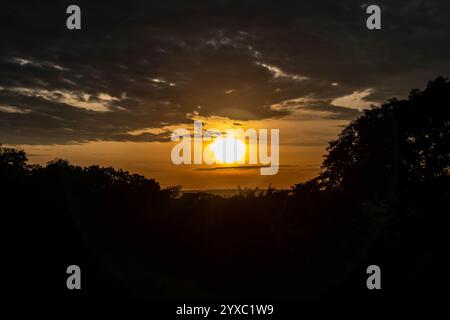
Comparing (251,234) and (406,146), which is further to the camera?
(406,146)

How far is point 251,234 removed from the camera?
29.0 metres

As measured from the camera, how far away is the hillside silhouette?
26484mm

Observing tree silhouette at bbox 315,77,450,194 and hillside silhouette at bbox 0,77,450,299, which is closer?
hillside silhouette at bbox 0,77,450,299

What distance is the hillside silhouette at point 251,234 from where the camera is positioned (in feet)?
86.9

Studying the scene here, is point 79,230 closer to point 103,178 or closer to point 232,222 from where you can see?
point 232,222

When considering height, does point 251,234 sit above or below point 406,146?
below

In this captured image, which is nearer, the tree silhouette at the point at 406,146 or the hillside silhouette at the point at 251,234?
the hillside silhouette at the point at 251,234

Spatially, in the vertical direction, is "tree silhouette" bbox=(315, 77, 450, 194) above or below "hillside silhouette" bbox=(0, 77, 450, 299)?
above

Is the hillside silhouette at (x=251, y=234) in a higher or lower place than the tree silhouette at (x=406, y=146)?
lower

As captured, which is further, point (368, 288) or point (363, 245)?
point (363, 245)
